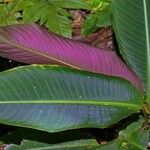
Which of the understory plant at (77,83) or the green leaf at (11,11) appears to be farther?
the green leaf at (11,11)

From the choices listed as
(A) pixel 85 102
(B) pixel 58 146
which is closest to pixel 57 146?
(B) pixel 58 146

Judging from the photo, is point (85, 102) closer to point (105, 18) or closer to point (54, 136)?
point (54, 136)

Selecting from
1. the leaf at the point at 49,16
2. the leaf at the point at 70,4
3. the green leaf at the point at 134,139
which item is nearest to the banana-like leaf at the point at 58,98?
the green leaf at the point at 134,139

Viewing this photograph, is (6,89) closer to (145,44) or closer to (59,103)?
(59,103)

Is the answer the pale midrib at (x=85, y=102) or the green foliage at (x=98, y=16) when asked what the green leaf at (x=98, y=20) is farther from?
the pale midrib at (x=85, y=102)

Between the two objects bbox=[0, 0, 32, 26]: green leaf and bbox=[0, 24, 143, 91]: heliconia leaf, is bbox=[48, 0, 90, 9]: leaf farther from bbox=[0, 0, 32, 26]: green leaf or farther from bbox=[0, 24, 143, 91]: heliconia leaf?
bbox=[0, 24, 143, 91]: heliconia leaf

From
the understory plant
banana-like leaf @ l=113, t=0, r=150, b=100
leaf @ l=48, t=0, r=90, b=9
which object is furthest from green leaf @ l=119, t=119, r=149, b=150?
leaf @ l=48, t=0, r=90, b=9
